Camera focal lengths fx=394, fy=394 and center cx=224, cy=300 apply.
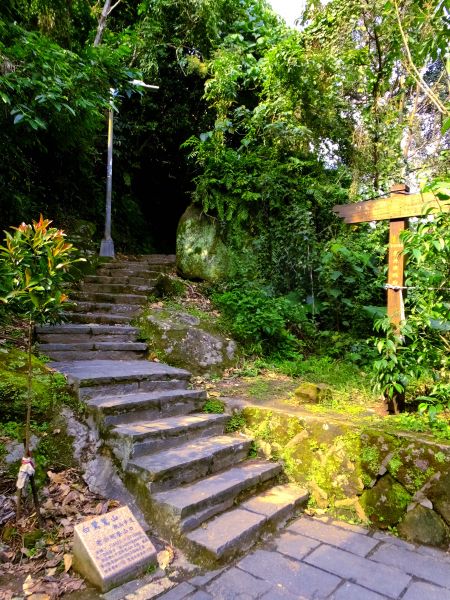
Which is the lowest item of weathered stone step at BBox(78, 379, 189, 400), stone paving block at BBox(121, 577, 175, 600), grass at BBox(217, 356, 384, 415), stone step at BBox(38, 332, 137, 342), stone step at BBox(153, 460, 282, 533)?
stone paving block at BBox(121, 577, 175, 600)

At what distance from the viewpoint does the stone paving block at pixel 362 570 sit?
2340mm

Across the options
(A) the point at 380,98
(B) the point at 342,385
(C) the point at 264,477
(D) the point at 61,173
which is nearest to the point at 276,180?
(A) the point at 380,98

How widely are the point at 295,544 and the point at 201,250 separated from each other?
563cm

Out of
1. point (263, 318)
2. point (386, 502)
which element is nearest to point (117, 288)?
point (263, 318)

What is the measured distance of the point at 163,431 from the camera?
10.7 feet

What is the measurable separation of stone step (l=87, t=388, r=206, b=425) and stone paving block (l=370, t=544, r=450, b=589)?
6.58 feet

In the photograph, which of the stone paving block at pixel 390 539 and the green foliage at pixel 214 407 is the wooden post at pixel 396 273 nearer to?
the stone paving block at pixel 390 539

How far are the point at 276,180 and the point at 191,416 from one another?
5.11 metres

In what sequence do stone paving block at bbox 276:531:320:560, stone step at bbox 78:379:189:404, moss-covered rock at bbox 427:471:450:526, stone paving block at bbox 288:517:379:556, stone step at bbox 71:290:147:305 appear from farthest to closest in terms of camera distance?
stone step at bbox 71:290:147:305
stone step at bbox 78:379:189:404
moss-covered rock at bbox 427:471:450:526
stone paving block at bbox 288:517:379:556
stone paving block at bbox 276:531:320:560

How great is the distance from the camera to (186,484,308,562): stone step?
8.14 feet

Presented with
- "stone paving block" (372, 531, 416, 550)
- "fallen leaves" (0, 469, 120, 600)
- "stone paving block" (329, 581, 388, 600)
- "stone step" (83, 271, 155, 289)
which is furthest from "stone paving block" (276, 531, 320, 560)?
"stone step" (83, 271, 155, 289)

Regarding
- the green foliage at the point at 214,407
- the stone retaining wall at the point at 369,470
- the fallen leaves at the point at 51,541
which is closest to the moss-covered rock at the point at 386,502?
the stone retaining wall at the point at 369,470

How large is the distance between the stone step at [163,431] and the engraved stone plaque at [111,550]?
0.64m

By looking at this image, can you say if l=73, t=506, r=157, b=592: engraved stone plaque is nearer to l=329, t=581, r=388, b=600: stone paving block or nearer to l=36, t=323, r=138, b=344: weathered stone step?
l=329, t=581, r=388, b=600: stone paving block
